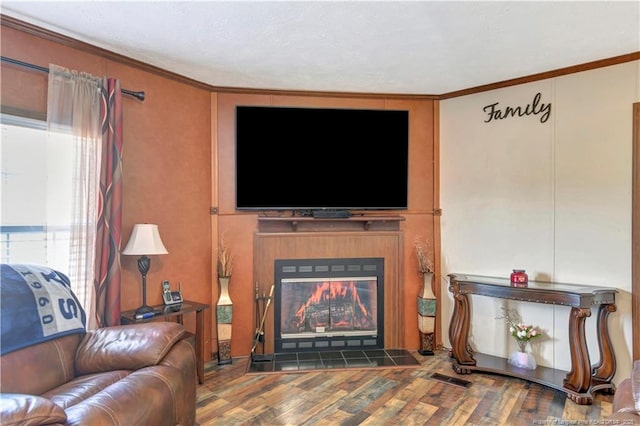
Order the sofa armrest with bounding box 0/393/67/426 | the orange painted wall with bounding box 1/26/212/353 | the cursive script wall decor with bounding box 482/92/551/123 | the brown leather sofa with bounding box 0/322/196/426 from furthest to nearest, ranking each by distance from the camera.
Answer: the cursive script wall decor with bounding box 482/92/551/123 < the orange painted wall with bounding box 1/26/212/353 < the brown leather sofa with bounding box 0/322/196/426 < the sofa armrest with bounding box 0/393/67/426

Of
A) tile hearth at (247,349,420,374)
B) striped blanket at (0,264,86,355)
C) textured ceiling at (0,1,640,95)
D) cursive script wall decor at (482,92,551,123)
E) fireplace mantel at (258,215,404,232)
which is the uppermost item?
textured ceiling at (0,1,640,95)

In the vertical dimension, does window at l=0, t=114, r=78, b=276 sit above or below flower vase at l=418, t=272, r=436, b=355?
above

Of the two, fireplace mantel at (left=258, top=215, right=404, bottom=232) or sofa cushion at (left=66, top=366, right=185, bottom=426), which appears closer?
sofa cushion at (left=66, top=366, right=185, bottom=426)

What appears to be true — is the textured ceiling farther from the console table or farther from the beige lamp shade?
the console table

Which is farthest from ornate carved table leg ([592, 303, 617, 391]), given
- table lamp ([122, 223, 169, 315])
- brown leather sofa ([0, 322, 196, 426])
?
table lamp ([122, 223, 169, 315])

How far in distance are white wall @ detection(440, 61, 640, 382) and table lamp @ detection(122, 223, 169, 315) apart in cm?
271

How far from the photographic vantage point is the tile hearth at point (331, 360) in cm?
310

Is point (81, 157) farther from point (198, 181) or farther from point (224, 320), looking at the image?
point (224, 320)

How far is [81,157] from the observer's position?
236cm

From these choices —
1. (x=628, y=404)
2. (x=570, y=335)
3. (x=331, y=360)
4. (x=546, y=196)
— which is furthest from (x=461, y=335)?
(x=628, y=404)

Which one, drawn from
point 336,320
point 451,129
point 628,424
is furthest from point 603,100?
point 336,320

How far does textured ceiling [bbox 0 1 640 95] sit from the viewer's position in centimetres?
206

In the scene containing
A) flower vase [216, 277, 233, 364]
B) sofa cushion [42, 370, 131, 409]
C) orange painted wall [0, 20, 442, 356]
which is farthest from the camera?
flower vase [216, 277, 233, 364]

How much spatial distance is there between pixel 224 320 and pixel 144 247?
1038 millimetres
